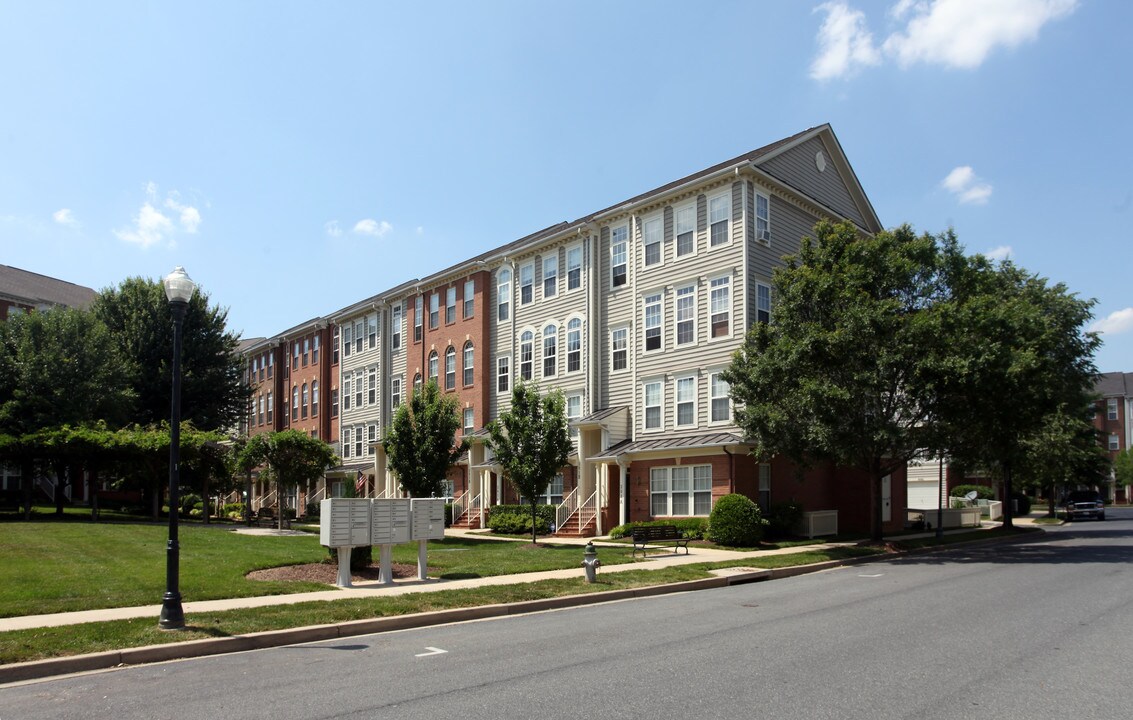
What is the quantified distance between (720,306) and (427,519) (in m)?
15.4

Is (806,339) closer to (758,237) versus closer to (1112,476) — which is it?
(758,237)

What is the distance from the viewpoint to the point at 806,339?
888 inches

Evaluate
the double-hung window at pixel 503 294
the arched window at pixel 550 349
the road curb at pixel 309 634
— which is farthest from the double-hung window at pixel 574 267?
the road curb at pixel 309 634

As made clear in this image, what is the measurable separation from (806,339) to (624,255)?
1153 cm

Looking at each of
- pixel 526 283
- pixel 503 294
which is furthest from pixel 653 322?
pixel 503 294

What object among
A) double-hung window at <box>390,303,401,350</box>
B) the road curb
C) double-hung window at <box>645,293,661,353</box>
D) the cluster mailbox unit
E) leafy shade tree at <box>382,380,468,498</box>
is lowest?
the road curb

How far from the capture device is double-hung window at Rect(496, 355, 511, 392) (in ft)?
123

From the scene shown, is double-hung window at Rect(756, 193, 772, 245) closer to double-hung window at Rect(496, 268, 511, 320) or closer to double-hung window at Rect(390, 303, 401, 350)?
double-hung window at Rect(496, 268, 511, 320)

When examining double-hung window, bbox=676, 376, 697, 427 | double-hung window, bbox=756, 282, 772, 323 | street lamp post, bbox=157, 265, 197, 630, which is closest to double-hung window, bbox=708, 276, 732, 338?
double-hung window, bbox=756, 282, 772, 323

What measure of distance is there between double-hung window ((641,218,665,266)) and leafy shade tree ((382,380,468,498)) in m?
9.65

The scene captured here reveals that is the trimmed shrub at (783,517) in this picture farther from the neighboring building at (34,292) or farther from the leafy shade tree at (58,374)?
the neighboring building at (34,292)

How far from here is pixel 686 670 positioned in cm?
838

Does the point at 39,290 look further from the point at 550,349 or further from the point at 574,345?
the point at 574,345

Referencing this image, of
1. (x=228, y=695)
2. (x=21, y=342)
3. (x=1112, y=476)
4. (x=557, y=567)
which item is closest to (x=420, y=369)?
(x=21, y=342)
